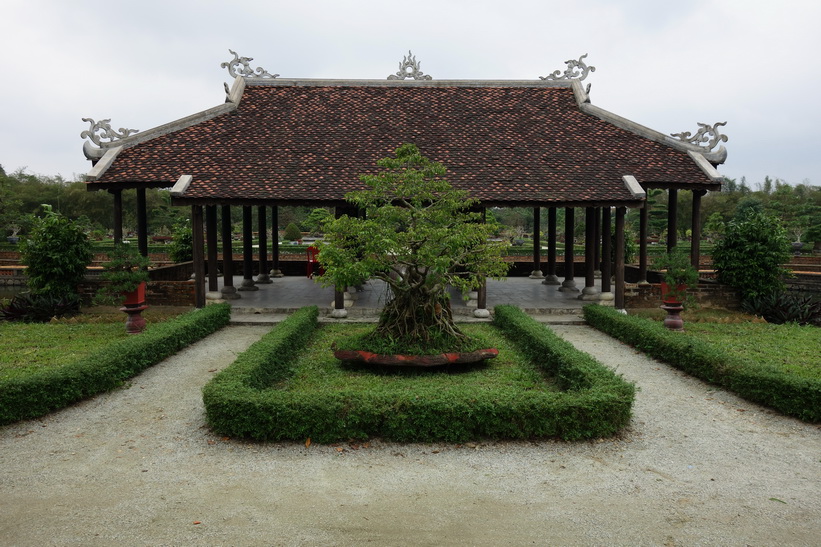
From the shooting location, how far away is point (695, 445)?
6.11 m

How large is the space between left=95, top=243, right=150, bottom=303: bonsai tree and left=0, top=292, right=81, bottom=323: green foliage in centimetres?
185

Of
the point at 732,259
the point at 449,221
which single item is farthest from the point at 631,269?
the point at 449,221

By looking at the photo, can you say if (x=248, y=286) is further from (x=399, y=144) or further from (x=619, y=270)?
(x=619, y=270)

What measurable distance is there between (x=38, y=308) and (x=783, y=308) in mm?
16724

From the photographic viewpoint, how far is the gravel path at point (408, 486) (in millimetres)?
4312

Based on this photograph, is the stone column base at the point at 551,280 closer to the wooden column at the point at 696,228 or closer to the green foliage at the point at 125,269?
the wooden column at the point at 696,228

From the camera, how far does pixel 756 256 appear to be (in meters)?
13.5

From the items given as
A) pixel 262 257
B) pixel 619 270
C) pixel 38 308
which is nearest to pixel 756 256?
pixel 619 270

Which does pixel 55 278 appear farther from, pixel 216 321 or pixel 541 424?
pixel 541 424

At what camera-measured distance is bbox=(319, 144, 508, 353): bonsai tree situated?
27.2 ft

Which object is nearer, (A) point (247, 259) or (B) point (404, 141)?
(B) point (404, 141)

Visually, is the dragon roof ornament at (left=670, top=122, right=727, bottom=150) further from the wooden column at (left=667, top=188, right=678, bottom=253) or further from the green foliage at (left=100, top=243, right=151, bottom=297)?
the green foliage at (left=100, top=243, right=151, bottom=297)

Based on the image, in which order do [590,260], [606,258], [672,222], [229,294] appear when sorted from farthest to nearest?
[590,260]
[229,294]
[672,222]
[606,258]

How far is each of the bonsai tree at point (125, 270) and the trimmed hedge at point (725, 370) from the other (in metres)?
9.54
